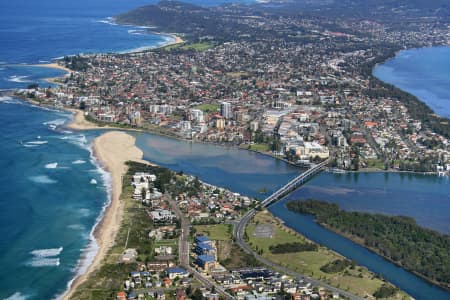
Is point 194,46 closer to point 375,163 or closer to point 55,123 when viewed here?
point 55,123

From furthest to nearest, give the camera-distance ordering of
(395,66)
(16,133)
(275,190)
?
(395,66), (16,133), (275,190)

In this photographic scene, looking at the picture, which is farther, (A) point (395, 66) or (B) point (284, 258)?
(A) point (395, 66)

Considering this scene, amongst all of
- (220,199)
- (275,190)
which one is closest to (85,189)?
(220,199)

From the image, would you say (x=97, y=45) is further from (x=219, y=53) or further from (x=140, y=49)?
(x=219, y=53)

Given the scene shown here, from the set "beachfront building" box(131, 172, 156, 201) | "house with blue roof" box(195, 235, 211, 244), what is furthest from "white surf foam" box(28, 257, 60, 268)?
"beachfront building" box(131, 172, 156, 201)

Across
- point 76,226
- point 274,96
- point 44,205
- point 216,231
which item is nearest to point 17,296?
point 76,226

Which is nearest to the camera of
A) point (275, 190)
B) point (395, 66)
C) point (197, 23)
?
point (275, 190)

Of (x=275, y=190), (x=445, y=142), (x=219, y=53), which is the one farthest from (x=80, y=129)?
(x=219, y=53)
